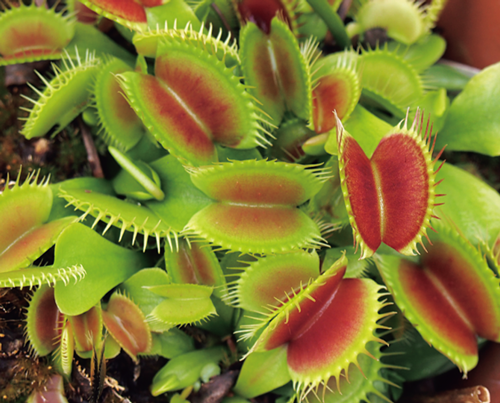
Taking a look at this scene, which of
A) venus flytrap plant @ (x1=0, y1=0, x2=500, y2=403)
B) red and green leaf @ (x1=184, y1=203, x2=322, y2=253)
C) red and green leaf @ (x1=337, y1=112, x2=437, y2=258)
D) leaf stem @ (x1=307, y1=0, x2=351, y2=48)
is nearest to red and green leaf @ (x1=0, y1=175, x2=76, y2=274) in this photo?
venus flytrap plant @ (x1=0, y1=0, x2=500, y2=403)

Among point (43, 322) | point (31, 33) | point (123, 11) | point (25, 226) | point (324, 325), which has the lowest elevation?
point (43, 322)

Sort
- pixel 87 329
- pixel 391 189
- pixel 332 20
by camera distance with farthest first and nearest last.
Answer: pixel 332 20
pixel 87 329
pixel 391 189

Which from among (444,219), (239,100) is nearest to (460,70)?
(444,219)

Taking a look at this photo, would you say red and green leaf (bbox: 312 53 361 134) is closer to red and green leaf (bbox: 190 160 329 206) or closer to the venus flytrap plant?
the venus flytrap plant

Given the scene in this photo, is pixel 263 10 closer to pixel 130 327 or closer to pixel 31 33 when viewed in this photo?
pixel 31 33

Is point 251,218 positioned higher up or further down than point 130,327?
higher up

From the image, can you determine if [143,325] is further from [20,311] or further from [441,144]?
[441,144]

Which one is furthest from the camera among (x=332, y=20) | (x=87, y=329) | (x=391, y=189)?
(x=332, y=20)

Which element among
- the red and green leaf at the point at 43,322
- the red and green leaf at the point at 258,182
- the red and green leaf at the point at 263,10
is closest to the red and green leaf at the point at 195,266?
the red and green leaf at the point at 258,182

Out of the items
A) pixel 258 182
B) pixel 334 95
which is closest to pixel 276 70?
pixel 334 95
